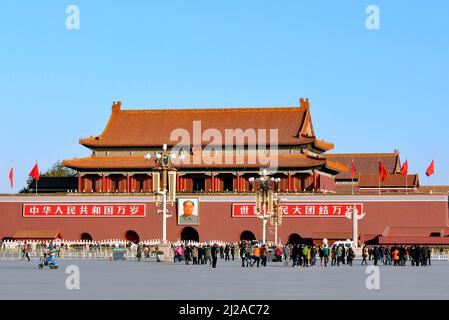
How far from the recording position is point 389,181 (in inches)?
4313

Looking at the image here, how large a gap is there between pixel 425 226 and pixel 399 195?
3.03m

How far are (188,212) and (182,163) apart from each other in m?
4.88

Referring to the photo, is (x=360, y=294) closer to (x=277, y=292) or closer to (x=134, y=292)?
(x=277, y=292)

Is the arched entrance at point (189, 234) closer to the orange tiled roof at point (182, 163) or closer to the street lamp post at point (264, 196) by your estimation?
the orange tiled roof at point (182, 163)

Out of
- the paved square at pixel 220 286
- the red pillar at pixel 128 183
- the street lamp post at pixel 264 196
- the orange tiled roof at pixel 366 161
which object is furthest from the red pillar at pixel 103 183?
the paved square at pixel 220 286

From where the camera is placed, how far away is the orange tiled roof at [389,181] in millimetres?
109188

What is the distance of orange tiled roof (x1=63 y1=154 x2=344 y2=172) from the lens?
89438mm

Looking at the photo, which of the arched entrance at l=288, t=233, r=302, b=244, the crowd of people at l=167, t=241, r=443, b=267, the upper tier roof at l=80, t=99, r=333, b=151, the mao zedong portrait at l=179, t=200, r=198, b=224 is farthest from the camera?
the upper tier roof at l=80, t=99, r=333, b=151

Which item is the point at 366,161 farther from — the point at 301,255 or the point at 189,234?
the point at 301,255

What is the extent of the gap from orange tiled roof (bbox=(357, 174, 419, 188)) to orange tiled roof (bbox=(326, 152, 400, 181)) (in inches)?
239

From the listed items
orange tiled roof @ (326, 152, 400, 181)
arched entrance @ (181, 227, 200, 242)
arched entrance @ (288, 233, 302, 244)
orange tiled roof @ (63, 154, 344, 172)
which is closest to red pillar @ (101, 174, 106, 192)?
orange tiled roof @ (63, 154, 344, 172)

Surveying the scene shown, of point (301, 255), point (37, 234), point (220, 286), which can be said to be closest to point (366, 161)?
point (37, 234)

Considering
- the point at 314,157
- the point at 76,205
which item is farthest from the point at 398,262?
the point at 76,205

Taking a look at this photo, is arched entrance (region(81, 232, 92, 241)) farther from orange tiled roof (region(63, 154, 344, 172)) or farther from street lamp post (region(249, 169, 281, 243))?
street lamp post (region(249, 169, 281, 243))
